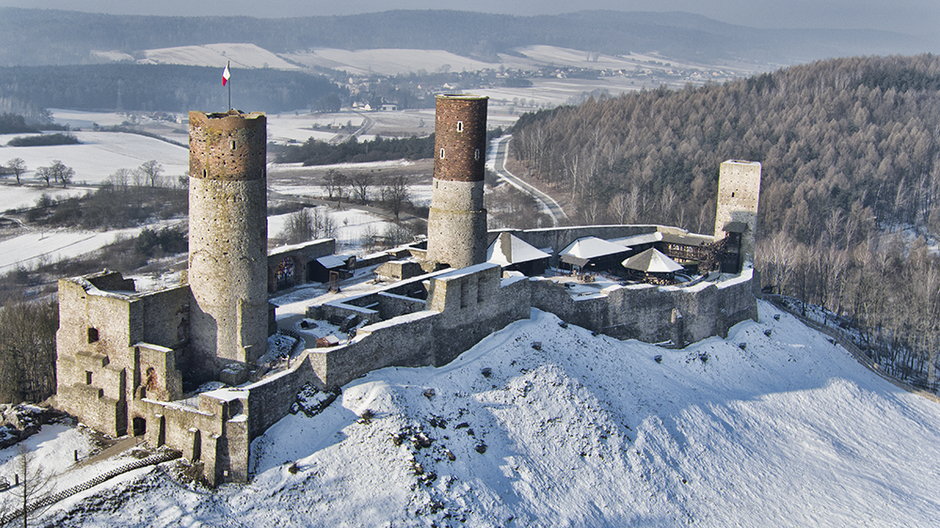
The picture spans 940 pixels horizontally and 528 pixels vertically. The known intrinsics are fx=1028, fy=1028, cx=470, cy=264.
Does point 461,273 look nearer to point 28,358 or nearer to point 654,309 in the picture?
point 654,309

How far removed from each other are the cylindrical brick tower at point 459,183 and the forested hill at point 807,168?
2635 cm

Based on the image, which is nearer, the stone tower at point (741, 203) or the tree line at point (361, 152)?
the stone tower at point (741, 203)

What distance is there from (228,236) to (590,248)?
19553 millimetres

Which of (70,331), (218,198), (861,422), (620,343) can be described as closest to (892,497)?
(861,422)

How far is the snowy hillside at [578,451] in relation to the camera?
80.0ft

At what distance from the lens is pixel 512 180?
9119 centimetres

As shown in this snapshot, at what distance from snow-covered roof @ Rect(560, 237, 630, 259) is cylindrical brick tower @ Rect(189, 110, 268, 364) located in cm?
1757

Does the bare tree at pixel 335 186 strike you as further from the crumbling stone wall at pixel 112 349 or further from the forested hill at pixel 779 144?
the crumbling stone wall at pixel 112 349

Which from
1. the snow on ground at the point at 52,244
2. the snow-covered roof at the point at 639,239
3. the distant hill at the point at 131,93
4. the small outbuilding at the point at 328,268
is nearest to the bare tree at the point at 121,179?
the snow on ground at the point at 52,244

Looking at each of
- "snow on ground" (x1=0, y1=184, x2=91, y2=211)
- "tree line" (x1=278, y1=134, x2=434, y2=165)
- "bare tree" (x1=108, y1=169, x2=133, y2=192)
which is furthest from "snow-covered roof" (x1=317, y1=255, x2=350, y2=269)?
"tree line" (x1=278, y1=134, x2=434, y2=165)

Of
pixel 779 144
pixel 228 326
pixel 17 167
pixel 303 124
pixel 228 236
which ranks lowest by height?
pixel 228 326

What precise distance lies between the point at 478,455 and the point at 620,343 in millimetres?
11246

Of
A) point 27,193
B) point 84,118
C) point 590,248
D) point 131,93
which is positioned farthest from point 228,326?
point 131,93

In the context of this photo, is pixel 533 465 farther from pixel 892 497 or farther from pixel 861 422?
pixel 861 422
